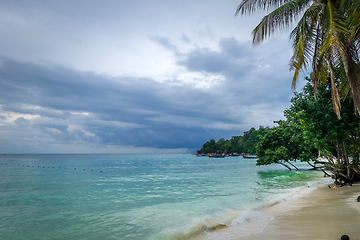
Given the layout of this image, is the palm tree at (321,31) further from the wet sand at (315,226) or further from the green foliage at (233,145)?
the green foliage at (233,145)

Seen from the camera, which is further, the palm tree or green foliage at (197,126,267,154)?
green foliage at (197,126,267,154)

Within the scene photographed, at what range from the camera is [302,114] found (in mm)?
Result: 12977

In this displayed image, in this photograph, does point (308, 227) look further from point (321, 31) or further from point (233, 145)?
point (233, 145)

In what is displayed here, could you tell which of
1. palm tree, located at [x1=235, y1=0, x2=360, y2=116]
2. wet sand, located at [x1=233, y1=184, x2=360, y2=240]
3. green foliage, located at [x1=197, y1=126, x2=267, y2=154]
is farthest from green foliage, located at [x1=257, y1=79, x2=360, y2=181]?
green foliage, located at [x1=197, y1=126, x2=267, y2=154]

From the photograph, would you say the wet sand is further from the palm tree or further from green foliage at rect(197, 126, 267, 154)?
green foliage at rect(197, 126, 267, 154)

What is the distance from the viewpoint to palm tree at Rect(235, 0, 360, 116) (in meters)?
7.88

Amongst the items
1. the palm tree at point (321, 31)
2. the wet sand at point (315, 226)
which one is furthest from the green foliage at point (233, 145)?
the wet sand at point (315, 226)

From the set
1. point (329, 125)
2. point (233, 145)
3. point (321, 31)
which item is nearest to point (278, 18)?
point (321, 31)

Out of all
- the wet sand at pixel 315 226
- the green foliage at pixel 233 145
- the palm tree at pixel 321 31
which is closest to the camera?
the wet sand at pixel 315 226

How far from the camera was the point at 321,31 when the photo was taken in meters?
9.77

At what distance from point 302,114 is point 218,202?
7.17 metres

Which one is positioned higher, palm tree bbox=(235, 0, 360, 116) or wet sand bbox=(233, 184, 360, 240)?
palm tree bbox=(235, 0, 360, 116)

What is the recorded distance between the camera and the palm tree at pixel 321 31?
7883 millimetres

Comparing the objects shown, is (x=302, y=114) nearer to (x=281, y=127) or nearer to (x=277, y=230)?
(x=277, y=230)
